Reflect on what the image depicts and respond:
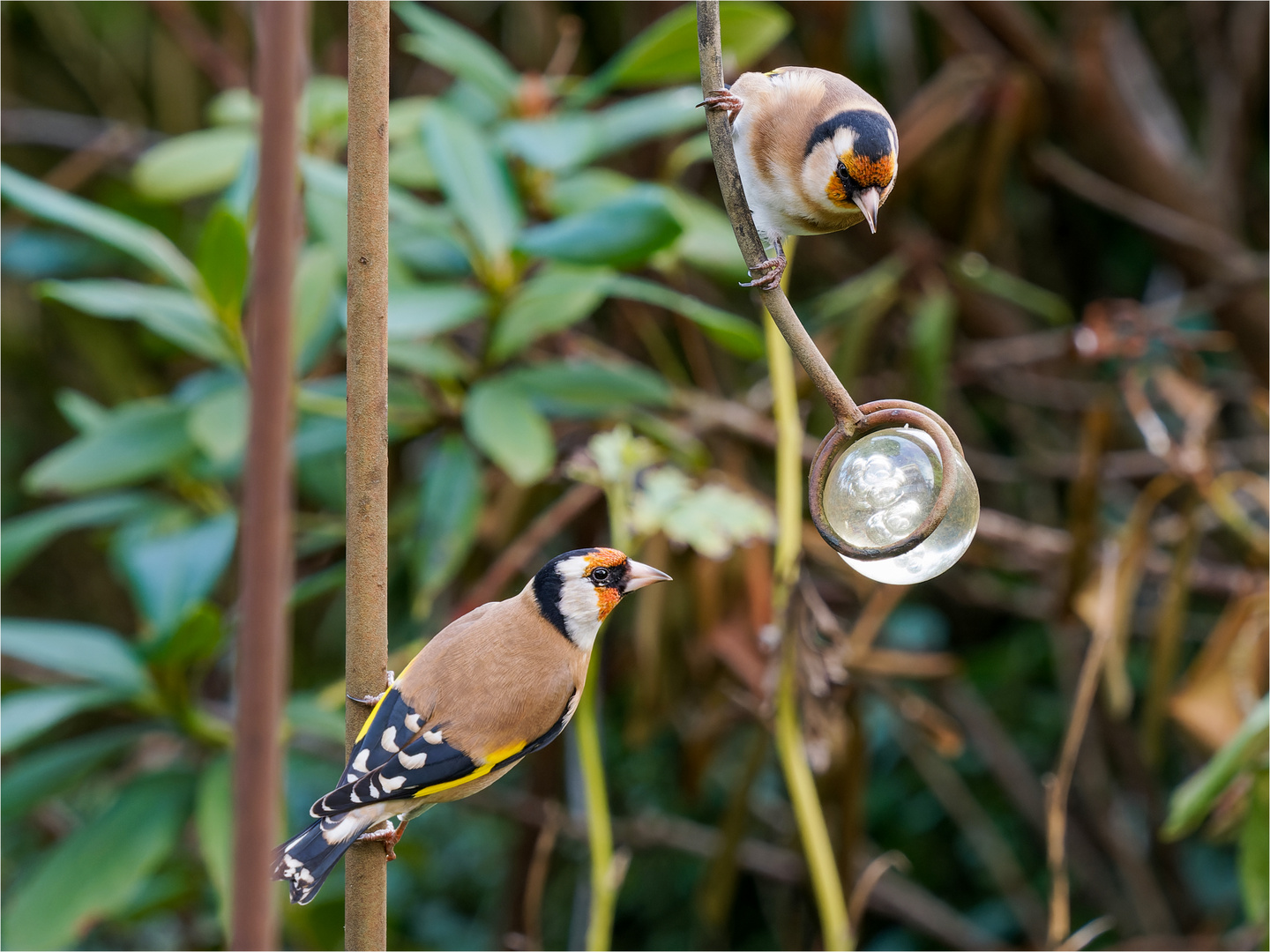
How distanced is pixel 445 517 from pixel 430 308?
0.26m

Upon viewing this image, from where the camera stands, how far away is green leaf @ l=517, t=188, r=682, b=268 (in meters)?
1.06

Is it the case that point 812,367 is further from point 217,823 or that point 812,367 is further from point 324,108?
point 324,108

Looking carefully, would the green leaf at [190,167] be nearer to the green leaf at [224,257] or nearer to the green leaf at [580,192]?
the green leaf at [224,257]

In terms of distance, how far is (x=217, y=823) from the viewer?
1.29 meters

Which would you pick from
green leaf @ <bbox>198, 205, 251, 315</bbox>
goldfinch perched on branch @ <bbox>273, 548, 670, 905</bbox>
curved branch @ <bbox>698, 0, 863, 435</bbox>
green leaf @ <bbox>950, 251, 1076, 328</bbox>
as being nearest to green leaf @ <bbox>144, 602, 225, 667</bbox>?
green leaf @ <bbox>198, 205, 251, 315</bbox>

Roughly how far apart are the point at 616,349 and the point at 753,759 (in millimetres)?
960

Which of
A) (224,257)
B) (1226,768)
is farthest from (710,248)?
(1226,768)

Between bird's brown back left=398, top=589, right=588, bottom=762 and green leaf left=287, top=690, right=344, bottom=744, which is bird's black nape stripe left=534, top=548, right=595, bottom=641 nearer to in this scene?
bird's brown back left=398, top=589, right=588, bottom=762

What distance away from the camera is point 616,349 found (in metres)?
2.01

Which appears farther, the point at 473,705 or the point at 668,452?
the point at 668,452

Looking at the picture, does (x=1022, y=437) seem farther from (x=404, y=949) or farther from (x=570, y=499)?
(x=404, y=949)

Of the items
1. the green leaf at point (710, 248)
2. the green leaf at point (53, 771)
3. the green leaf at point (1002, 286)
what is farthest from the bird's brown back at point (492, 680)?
the green leaf at point (1002, 286)

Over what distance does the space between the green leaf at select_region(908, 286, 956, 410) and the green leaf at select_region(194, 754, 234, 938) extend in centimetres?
109

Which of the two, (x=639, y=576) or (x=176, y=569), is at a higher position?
(x=176, y=569)
